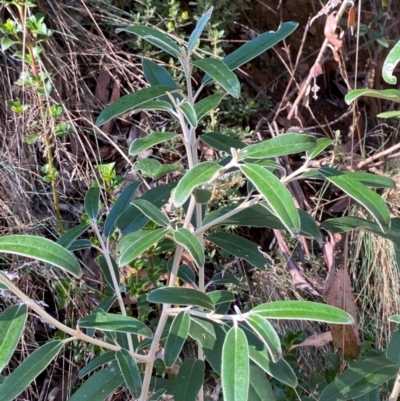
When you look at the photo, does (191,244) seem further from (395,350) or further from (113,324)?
(395,350)

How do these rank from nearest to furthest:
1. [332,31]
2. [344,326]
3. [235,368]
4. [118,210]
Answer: [235,368] → [118,210] → [344,326] → [332,31]

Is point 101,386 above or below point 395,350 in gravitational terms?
above

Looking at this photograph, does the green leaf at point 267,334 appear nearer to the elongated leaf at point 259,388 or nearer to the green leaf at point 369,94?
the elongated leaf at point 259,388

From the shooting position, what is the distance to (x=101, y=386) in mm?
863

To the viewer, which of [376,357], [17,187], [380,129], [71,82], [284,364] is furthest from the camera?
[380,129]

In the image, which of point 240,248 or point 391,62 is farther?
point 240,248

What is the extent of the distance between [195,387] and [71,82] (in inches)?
47.0

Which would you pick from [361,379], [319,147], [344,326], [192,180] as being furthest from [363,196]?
[344,326]

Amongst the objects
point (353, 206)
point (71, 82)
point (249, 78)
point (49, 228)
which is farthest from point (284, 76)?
point (49, 228)

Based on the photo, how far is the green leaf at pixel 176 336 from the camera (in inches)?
30.9

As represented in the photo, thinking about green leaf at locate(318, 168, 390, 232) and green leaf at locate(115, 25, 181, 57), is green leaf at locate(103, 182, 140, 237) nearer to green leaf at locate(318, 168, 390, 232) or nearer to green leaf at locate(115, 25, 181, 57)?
green leaf at locate(115, 25, 181, 57)

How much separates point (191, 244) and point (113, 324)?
0.53 feet

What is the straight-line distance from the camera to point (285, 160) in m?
1.88

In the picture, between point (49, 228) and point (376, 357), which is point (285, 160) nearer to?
point (49, 228)
